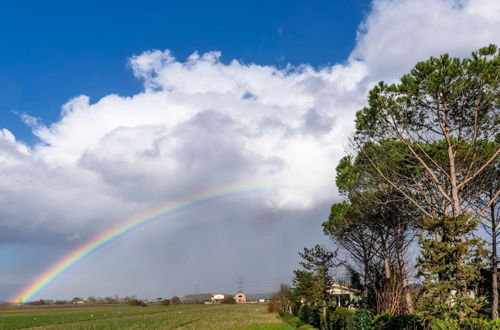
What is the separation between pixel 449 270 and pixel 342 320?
10.6 m

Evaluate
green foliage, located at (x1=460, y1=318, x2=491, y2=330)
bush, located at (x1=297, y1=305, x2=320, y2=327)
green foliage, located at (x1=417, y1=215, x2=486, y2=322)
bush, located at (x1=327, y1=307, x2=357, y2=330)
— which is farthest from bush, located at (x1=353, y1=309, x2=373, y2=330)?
bush, located at (x1=297, y1=305, x2=320, y2=327)

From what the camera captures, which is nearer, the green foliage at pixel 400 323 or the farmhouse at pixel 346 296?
the green foliage at pixel 400 323

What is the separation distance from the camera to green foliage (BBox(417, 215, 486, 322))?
1160 centimetres

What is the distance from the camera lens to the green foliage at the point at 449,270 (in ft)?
38.1

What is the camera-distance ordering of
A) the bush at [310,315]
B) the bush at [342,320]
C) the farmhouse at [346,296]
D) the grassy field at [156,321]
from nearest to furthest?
the bush at [342,320] < the bush at [310,315] < the grassy field at [156,321] < the farmhouse at [346,296]

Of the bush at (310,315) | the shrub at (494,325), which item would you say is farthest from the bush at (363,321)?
the bush at (310,315)

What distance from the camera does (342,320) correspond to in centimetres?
2148

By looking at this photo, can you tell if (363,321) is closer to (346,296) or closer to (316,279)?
(316,279)

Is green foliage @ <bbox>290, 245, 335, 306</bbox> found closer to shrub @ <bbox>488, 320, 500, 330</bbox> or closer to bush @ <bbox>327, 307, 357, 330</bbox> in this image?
bush @ <bbox>327, 307, 357, 330</bbox>

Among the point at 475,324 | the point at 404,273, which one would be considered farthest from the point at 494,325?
the point at 404,273

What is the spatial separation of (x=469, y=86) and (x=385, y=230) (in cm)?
1565

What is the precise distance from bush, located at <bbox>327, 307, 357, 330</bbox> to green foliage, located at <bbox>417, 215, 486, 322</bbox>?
672 centimetres

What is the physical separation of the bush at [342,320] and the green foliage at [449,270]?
22.0 feet

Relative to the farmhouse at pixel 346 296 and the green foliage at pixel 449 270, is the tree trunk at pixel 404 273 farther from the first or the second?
the green foliage at pixel 449 270
